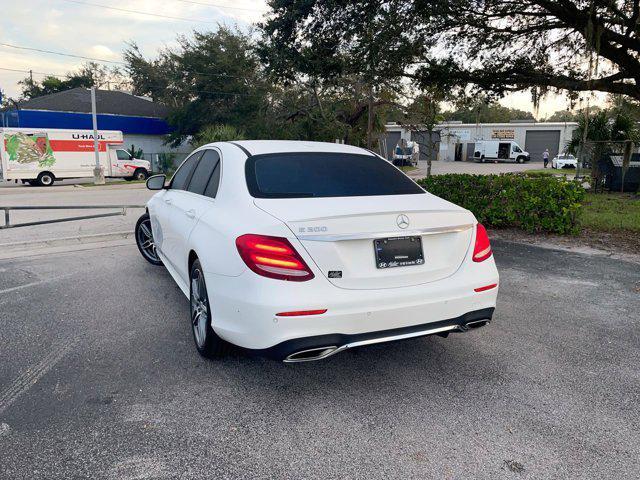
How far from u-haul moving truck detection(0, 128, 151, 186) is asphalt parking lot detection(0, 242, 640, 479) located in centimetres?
2412

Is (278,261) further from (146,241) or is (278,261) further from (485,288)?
(146,241)

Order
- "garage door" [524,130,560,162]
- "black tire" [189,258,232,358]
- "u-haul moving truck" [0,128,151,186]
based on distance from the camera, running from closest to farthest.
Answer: "black tire" [189,258,232,358] < "u-haul moving truck" [0,128,151,186] < "garage door" [524,130,560,162]

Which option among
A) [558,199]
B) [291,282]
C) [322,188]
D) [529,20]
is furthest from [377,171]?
[529,20]

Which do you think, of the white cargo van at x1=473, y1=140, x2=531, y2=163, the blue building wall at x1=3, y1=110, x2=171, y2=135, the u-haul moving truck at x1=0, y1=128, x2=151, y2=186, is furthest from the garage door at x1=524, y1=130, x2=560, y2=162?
the u-haul moving truck at x1=0, y1=128, x2=151, y2=186

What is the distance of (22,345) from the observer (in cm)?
404

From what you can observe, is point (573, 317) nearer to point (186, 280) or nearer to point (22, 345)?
point (186, 280)

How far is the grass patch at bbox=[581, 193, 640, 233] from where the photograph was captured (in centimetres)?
965

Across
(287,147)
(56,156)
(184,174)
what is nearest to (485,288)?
(287,147)

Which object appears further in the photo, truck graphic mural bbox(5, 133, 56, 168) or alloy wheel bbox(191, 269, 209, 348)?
truck graphic mural bbox(5, 133, 56, 168)

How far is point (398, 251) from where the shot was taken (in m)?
3.11

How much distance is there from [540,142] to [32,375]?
62.2 m

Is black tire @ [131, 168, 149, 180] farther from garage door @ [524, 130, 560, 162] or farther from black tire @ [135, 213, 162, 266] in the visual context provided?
garage door @ [524, 130, 560, 162]

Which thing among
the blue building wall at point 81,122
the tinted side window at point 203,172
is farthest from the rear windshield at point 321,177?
the blue building wall at point 81,122

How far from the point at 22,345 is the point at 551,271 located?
6128mm
